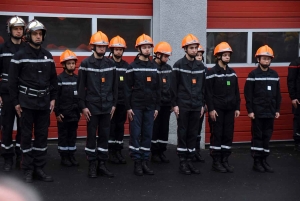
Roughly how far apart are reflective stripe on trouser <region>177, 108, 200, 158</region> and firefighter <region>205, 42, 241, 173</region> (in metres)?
0.33

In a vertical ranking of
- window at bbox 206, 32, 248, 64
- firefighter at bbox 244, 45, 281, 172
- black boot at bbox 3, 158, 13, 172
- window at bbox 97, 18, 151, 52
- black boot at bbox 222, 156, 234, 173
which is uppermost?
window at bbox 97, 18, 151, 52

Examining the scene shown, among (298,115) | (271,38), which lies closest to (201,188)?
(298,115)

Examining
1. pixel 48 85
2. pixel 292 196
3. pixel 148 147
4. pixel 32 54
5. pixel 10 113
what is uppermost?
pixel 32 54

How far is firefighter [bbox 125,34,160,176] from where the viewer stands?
805cm

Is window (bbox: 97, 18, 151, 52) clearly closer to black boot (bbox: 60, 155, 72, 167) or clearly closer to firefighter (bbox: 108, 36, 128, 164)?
firefighter (bbox: 108, 36, 128, 164)

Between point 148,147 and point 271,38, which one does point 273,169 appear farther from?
point 271,38

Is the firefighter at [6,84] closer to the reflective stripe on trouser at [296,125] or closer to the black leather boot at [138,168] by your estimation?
the black leather boot at [138,168]

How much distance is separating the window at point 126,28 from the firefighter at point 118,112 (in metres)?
1.74

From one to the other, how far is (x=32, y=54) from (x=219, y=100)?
3236mm

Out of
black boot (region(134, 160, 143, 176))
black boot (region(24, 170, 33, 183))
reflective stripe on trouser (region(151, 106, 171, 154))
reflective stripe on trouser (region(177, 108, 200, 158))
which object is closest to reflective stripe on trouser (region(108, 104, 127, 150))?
reflective stripe on trouser (region(151, 106, 171, 154))

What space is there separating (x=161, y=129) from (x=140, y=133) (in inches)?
37.2

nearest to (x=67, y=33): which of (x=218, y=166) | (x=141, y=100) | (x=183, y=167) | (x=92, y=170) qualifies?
(x=141, y=100)

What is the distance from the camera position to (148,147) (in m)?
8.21

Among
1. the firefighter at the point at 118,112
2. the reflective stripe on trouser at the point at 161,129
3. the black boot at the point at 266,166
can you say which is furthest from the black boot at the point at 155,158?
the black boot at the point at 266,166
